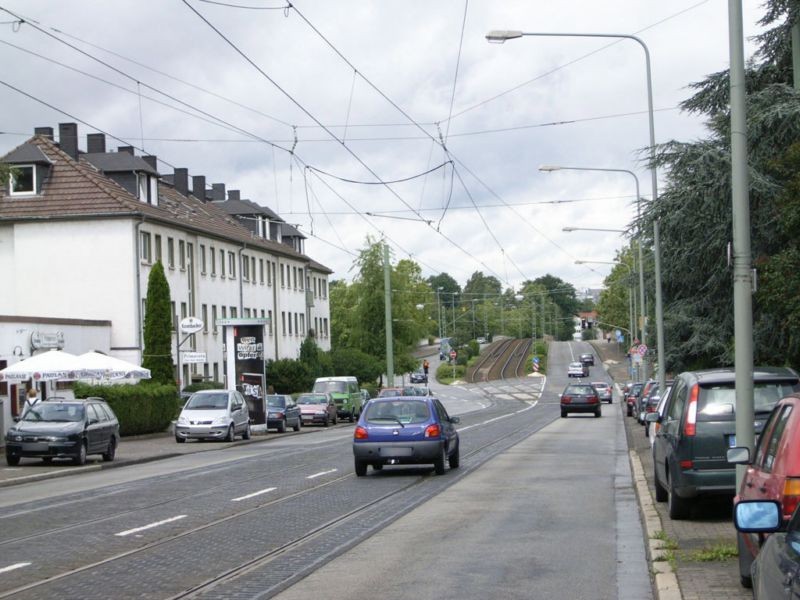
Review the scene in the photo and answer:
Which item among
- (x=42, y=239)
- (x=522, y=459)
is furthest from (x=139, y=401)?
(x=522, y=459)

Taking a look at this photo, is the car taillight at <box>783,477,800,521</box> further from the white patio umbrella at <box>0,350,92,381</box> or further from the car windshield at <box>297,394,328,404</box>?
the car windshield at <box>297,394,328,404</box>

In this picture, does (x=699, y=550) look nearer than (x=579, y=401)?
Yes

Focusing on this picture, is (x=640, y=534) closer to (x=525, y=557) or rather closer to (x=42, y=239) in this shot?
(x=525, y=557)

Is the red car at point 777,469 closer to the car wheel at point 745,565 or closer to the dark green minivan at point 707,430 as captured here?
the car wheel at point 745,565

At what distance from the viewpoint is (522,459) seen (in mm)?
29016

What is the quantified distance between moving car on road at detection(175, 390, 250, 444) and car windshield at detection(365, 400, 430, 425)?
18801mm

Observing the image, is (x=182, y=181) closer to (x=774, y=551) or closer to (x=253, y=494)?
(x=253, y=494)

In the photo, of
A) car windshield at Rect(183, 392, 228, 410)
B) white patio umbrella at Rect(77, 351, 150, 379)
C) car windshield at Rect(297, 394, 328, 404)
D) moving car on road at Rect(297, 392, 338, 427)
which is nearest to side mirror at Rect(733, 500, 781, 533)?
white patio umbrella at Rect(77, 351, 150, 379)

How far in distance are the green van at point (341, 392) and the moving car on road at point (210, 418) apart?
862 inches

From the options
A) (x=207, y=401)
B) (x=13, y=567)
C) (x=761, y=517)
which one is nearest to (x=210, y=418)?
(x=207, y=401)

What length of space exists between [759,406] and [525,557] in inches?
150

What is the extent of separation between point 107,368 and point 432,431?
1691cm

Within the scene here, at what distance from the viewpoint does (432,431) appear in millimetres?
24078

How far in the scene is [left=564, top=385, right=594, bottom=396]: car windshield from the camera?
201 feet
